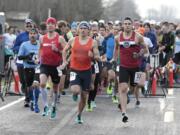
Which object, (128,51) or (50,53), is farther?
(50,53)

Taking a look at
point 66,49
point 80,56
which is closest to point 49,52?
point 66,49

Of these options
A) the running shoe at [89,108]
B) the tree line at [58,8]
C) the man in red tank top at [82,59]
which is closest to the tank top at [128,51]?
the man in red tank top at [82,59]

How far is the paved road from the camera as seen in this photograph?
37.0ft

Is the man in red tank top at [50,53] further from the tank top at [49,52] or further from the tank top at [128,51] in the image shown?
the tank top at [128,51]

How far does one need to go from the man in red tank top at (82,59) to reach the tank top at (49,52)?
0.73m

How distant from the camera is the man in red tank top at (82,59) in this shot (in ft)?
39.6

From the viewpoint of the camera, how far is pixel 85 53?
1208 cm

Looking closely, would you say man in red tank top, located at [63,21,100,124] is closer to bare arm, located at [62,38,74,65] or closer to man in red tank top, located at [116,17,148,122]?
bare arm, located at [62,38,74,65]

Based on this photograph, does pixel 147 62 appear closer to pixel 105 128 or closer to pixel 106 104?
pixel 106 104

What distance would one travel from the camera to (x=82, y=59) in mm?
12109

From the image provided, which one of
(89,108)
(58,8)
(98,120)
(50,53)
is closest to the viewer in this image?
(98,120)

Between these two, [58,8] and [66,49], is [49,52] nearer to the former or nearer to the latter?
[66,49]

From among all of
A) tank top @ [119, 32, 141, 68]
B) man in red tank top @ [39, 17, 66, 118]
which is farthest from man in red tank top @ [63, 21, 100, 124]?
man in red tank top @ [39, 17, 66, 118]

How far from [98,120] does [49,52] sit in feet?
5.52
